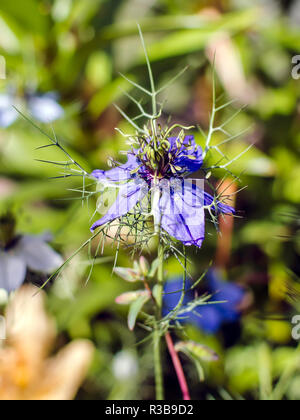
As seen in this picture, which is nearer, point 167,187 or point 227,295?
point 167,187

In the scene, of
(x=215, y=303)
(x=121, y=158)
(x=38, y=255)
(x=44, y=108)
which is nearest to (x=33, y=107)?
(x=44, y=108)

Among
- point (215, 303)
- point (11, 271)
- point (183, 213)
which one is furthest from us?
point (215, 303)

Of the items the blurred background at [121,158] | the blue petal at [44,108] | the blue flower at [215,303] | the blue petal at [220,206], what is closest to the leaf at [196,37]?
the blurred background at [121,158]

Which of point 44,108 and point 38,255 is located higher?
point 44,108

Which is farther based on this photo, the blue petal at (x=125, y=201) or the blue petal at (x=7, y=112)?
the blue petal at (x=7, y=112)

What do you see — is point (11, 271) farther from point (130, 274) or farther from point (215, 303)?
point (215, 303)

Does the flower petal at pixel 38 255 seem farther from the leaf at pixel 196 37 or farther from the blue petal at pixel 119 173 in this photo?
the leaf at pixel 196 37

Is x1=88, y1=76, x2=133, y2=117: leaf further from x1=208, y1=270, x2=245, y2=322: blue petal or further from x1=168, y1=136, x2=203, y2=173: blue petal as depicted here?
x1=168, y1=136, x2=203, y2=173: blue petal

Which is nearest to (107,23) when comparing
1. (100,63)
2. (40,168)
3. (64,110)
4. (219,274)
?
(100,63)

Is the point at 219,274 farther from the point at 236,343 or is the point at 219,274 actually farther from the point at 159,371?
the point at 159,371
